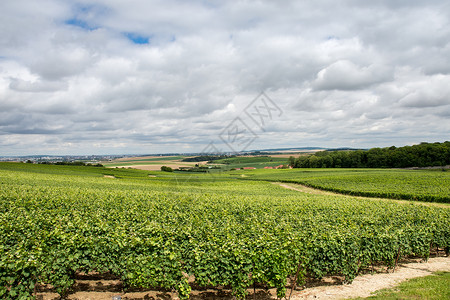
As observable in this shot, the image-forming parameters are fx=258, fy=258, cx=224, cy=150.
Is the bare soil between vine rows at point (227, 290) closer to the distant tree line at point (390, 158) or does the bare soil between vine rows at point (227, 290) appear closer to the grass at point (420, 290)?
the grass at point (420, 290)

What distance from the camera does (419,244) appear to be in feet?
44.8

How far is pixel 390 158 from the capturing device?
93688 millimetres

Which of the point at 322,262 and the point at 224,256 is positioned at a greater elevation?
the point at 224,256

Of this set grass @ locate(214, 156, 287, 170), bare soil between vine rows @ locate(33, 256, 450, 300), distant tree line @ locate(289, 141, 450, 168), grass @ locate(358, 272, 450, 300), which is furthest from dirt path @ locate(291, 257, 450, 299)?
distant tree line @ locate(289, 141, 450, 168)

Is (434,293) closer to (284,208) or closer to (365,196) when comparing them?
(284,208)

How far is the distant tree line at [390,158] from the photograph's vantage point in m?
87.9

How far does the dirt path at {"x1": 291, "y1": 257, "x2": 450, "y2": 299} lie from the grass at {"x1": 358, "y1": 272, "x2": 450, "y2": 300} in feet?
1.97

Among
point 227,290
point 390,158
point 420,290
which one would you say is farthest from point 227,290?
point 390,158

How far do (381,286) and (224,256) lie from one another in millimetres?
6847

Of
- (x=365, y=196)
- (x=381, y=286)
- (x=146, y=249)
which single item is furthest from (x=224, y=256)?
(x=365, y=196)

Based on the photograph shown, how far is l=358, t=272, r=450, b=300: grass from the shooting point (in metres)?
8.66

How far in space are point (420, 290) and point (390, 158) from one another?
328 feet

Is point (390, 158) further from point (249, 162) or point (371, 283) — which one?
point (371, 283)

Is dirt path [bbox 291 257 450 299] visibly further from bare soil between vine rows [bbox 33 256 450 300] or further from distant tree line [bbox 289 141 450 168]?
distant tree line [bbox 289 141 450 168]
